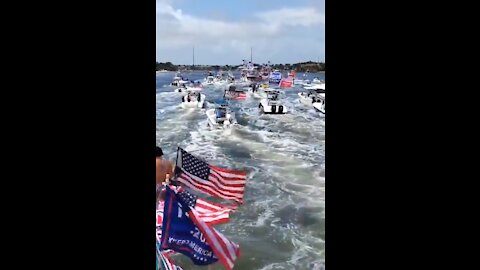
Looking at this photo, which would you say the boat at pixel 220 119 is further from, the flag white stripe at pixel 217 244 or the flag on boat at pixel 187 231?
the flag white stripe at pixel 217 244

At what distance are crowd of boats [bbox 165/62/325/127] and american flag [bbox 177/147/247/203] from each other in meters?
12.8

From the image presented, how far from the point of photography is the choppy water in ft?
32.9

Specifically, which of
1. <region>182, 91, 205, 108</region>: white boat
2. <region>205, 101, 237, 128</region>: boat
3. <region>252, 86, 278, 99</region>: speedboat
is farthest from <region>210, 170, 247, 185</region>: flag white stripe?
<region>252, 86, 278, 99</region>: speedboat

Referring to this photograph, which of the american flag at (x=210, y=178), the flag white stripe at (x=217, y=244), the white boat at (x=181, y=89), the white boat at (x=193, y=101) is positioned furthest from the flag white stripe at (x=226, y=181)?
the white boat at (x=181, y=89)

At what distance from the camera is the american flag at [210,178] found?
4.25m

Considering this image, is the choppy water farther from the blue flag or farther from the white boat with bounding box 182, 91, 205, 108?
the blue flag

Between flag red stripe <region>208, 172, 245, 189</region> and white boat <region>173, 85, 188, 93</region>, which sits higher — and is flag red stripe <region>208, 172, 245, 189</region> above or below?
below

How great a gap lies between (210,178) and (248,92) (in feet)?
102
